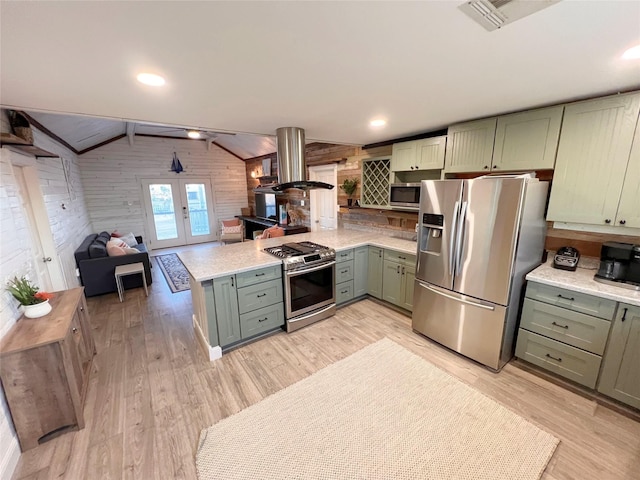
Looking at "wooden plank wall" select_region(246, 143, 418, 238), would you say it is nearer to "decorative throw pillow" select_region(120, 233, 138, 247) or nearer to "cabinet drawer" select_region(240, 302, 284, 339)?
"cabinet drawer" select_region(240, 302, 284, 339)

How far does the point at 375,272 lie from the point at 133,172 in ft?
21.9

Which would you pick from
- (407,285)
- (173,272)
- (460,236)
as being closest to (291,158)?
(460,236)

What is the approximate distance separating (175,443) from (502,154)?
3.58 metres

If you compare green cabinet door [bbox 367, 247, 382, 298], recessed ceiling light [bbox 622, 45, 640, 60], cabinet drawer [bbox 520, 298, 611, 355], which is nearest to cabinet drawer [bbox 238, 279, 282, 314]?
green cabinet door [bbox 367, 247, 382, 298]

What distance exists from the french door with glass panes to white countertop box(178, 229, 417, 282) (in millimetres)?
4738

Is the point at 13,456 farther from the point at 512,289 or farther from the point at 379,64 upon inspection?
the point at 512,289

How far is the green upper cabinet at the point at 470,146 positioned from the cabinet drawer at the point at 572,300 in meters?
1.22

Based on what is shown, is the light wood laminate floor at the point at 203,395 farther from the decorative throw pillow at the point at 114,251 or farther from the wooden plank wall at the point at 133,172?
the wooden plank wall at the point at 133,172

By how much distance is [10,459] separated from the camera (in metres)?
1.55

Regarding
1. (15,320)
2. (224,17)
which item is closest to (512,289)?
(224,17)

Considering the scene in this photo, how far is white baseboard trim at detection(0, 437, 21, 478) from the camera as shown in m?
1.49

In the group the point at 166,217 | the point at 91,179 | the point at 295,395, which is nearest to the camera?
the point at 295,395

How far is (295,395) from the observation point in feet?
6.88

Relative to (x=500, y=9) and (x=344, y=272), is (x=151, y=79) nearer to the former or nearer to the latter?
(x=500, y=9)
